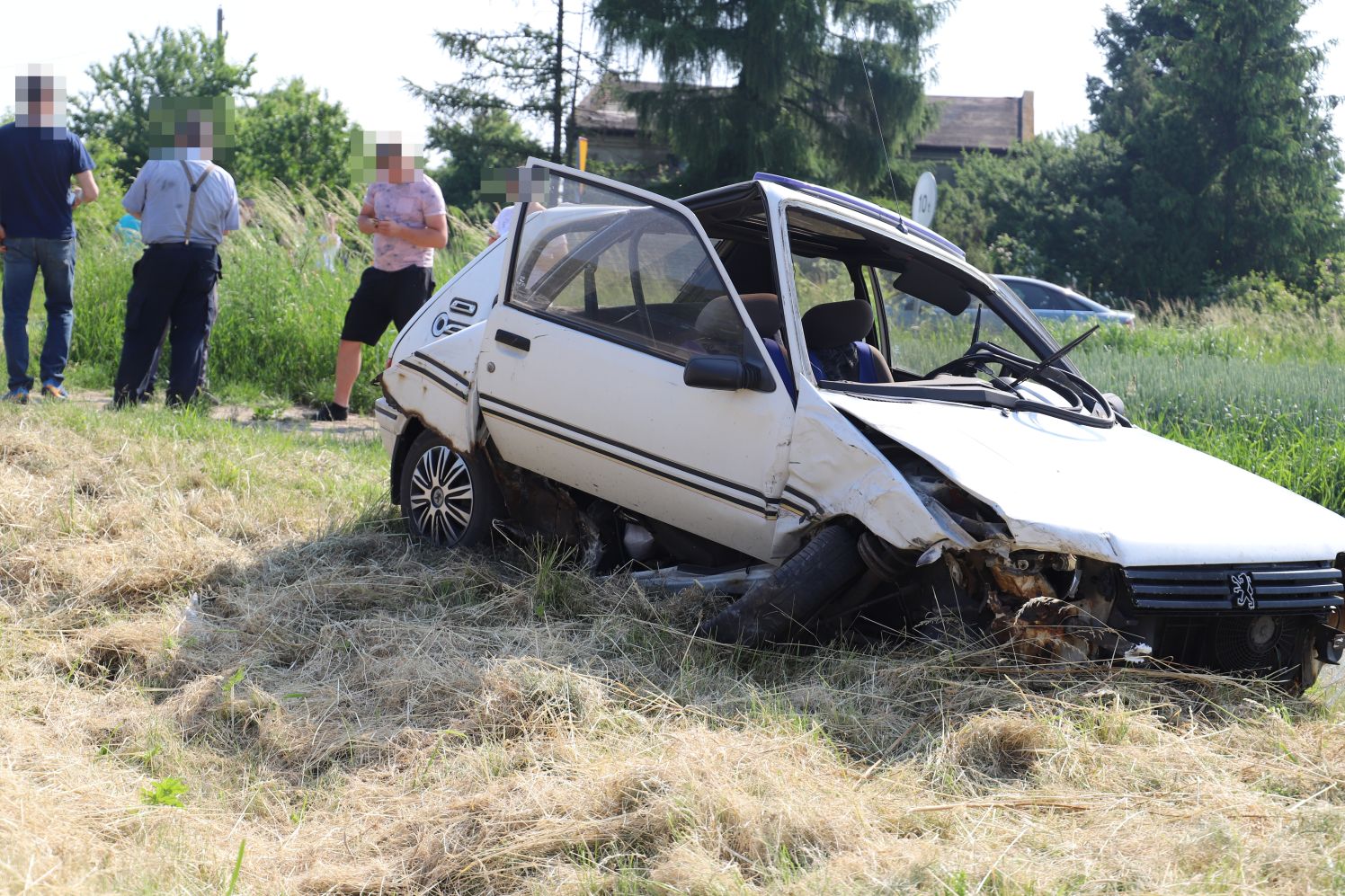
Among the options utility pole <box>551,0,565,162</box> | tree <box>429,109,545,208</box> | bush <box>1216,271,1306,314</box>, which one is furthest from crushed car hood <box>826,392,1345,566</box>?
bush <box>1216,271,1306,314</box>

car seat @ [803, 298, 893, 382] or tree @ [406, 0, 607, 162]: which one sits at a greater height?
tree @ [406, 0, 607, 162]

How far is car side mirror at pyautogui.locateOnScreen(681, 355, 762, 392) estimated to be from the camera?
14.8 ft

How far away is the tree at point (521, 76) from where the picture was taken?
27.2 meters

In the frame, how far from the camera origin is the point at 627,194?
5.23 metres

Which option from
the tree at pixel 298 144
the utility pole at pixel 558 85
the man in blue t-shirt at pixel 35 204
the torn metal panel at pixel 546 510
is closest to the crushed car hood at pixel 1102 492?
the torn metal panel at pixel 546 510

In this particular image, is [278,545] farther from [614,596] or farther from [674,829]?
[674,829]

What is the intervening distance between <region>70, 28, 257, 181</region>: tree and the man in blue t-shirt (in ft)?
116

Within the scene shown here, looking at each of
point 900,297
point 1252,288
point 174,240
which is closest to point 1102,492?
point 900,297

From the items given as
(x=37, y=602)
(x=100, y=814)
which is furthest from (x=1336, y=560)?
(x=37, y=602)

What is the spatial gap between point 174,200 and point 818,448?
604cm

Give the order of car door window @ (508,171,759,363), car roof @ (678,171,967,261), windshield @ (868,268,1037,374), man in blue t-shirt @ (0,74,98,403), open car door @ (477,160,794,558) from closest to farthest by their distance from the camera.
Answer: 1. open car door @ (477,160,794,558)
2. car door window @ (508,171,759,363)
3. car roof @ (678,171,967,261)
4. windshield @ (868,268,1037,374)
5. man in blue t-shirt @ (0,74,98,403)

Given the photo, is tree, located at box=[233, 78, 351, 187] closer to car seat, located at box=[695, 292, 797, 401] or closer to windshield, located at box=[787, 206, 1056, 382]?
windshield, located at box=[787, 206, 1056, 382]

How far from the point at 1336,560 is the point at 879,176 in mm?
22950

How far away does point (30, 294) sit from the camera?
891 cm
